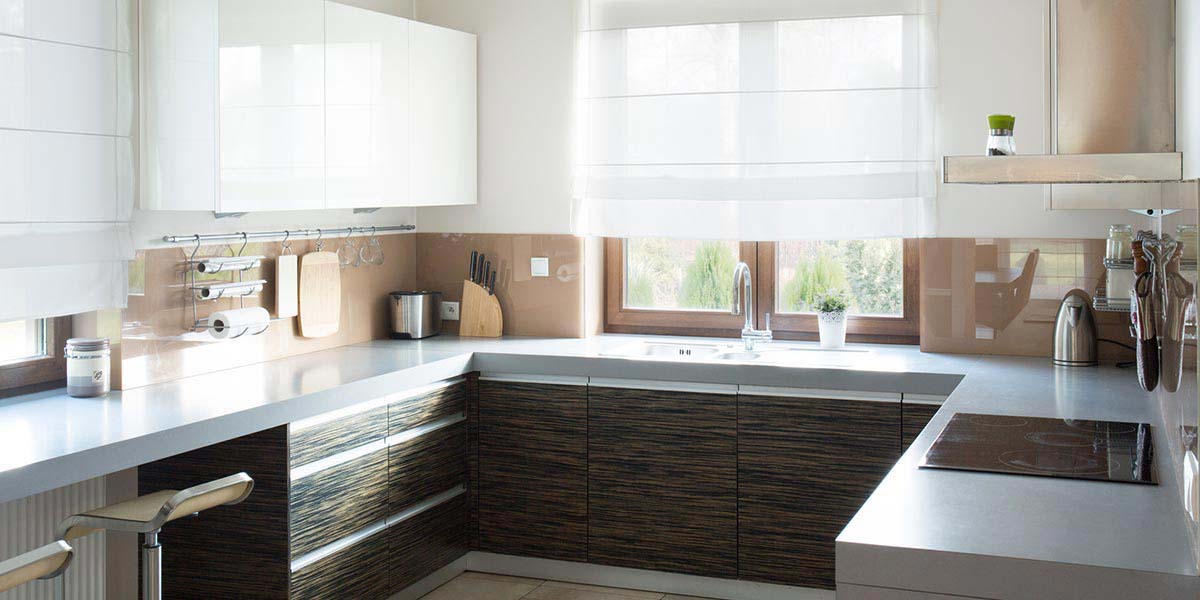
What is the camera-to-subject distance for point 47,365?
3.58 meters

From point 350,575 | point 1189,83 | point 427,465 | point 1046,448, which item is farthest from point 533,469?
point 1189,83

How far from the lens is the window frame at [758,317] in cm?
477

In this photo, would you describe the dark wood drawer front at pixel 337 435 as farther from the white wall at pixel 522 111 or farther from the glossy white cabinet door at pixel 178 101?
the white wall at pixel 522 111

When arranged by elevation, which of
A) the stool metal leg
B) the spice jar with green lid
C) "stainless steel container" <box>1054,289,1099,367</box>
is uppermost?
the spice jar with green lid

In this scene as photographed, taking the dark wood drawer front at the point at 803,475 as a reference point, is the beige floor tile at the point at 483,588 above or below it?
below

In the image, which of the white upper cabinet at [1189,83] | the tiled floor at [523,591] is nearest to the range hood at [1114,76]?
the white upper cabinet at [1189,83]

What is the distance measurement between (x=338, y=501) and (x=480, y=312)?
1512 mm

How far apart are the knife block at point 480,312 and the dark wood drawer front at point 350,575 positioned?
1.31 metres

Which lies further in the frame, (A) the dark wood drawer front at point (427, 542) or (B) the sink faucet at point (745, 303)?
(B) the sink faucet at point (745, 303)

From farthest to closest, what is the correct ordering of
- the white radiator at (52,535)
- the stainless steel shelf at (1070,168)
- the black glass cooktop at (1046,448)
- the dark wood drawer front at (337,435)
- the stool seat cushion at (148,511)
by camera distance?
the dark wood drawer front at (337,435) → the white radiator at (52,535) → the stool seat cushion at (148,511) → the stainless steel shelf at (1070,168) → the black glass cooktop at (1046,448)

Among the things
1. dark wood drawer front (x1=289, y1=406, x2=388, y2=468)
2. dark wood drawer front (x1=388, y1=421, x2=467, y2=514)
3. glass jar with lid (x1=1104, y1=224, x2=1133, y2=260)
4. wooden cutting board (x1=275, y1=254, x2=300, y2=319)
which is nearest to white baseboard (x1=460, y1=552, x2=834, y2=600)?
dark wood drawer front (x1=388, y1=421, x2=467, y2=514)

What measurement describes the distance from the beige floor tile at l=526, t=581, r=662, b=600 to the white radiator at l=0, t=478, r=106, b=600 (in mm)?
1565

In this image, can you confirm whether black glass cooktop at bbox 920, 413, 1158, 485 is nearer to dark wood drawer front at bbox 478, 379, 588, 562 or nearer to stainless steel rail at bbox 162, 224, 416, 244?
dark wood drawer front at bbox 478, 379, 588, 562

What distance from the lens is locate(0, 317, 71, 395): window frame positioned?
3450 mm
